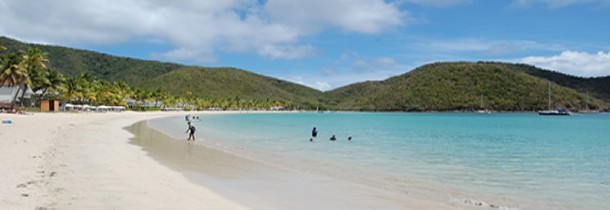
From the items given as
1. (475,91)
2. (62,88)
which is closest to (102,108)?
(62,88)

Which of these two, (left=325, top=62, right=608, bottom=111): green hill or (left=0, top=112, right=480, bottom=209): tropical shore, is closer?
(left=0, top=112, right=480, bottom=209): tropical shore

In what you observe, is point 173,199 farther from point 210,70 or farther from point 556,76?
point 210,70

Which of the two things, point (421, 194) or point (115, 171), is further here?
point (115, 171)

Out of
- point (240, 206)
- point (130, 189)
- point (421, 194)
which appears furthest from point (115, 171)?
point (421, 194)

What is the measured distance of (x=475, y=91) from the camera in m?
140

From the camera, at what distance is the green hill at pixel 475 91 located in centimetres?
13288

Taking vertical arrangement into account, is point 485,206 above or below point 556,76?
below

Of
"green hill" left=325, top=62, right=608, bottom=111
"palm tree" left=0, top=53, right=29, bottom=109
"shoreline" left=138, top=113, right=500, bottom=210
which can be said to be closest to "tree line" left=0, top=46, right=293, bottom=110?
"palm tree" left=0, top=53, right=29, bottom=109

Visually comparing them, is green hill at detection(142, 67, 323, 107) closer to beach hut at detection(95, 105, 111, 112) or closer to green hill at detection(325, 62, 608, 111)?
green hill at detection(325, 62, 608, 111)

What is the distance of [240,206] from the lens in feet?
26.0

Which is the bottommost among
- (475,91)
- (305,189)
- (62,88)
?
(305,189)

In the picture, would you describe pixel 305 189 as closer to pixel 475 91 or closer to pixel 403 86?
pixel 475 91

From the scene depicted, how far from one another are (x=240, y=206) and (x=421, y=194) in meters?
4.30

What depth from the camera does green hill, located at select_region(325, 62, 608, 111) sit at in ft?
436
